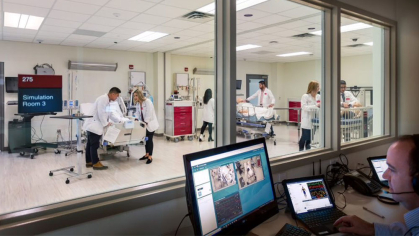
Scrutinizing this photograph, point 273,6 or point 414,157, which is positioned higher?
point 273,6

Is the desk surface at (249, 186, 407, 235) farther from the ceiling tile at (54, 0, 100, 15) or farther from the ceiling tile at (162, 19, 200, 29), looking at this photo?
the ceiling tile at (162, 19, 200, 29)

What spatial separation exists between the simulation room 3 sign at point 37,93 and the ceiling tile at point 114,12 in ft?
9.68

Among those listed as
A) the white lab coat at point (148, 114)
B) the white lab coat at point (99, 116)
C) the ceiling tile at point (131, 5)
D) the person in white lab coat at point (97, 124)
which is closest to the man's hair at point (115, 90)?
the person in white lab coat at point (97, 124)

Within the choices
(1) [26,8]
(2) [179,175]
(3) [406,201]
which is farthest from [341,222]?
(1) [26,8]

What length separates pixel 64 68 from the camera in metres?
2.96

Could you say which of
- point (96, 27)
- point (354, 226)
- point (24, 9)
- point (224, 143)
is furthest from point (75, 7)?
point (354, 226)

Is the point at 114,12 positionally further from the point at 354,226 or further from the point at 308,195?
the point at 354,226

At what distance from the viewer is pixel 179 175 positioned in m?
1.72

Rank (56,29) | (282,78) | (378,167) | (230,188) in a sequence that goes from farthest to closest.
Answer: (282,78), (56,29), (378,167), (230,188)

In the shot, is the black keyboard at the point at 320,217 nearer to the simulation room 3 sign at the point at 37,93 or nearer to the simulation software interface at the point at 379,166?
the simulation software interface at the point at 379,166

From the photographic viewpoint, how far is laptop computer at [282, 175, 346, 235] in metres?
1.46

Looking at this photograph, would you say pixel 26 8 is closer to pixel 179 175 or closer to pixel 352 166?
pixel 179 175

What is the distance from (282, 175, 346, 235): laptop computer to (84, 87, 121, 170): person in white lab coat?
2652mm

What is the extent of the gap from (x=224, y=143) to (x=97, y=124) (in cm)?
225
